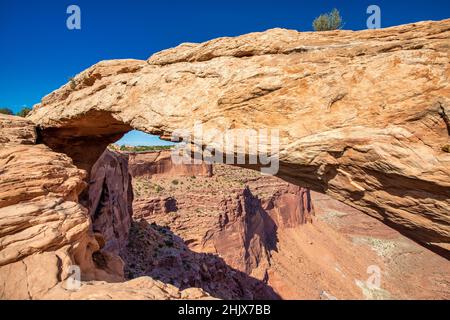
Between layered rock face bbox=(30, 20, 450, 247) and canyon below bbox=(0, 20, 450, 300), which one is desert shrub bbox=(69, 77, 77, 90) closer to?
canyon below bbox=(0, 20, 450, 300)

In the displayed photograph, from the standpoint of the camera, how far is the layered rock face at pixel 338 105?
17.2 ft

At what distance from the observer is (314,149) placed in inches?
244

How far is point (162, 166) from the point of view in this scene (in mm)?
39562

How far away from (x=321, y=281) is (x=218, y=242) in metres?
14.9

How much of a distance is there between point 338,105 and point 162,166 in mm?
A: 35764

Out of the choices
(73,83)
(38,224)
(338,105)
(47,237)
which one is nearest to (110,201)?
(73,83)

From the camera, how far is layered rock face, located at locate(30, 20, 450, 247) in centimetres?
524

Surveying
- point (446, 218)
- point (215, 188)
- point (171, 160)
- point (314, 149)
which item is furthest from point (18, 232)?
point (171, 160)

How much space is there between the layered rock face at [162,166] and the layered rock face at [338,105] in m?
30.7

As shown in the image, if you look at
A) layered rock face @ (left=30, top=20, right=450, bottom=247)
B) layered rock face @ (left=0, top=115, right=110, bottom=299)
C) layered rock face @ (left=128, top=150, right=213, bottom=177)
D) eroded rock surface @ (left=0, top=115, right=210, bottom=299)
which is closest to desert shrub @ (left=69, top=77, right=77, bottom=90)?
eroded rock surface @ (left=0, top=115, right=210, bottom=299)

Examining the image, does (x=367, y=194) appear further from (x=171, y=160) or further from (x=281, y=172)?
(x=171, y=160)

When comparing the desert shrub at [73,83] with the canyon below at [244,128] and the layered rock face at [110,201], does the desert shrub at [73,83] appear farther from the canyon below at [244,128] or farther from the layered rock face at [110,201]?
the layered rock face at [110,201]

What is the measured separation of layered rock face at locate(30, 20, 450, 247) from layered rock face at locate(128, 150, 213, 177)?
30.7 metres

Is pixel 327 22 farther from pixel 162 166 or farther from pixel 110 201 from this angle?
pixel 162 166
